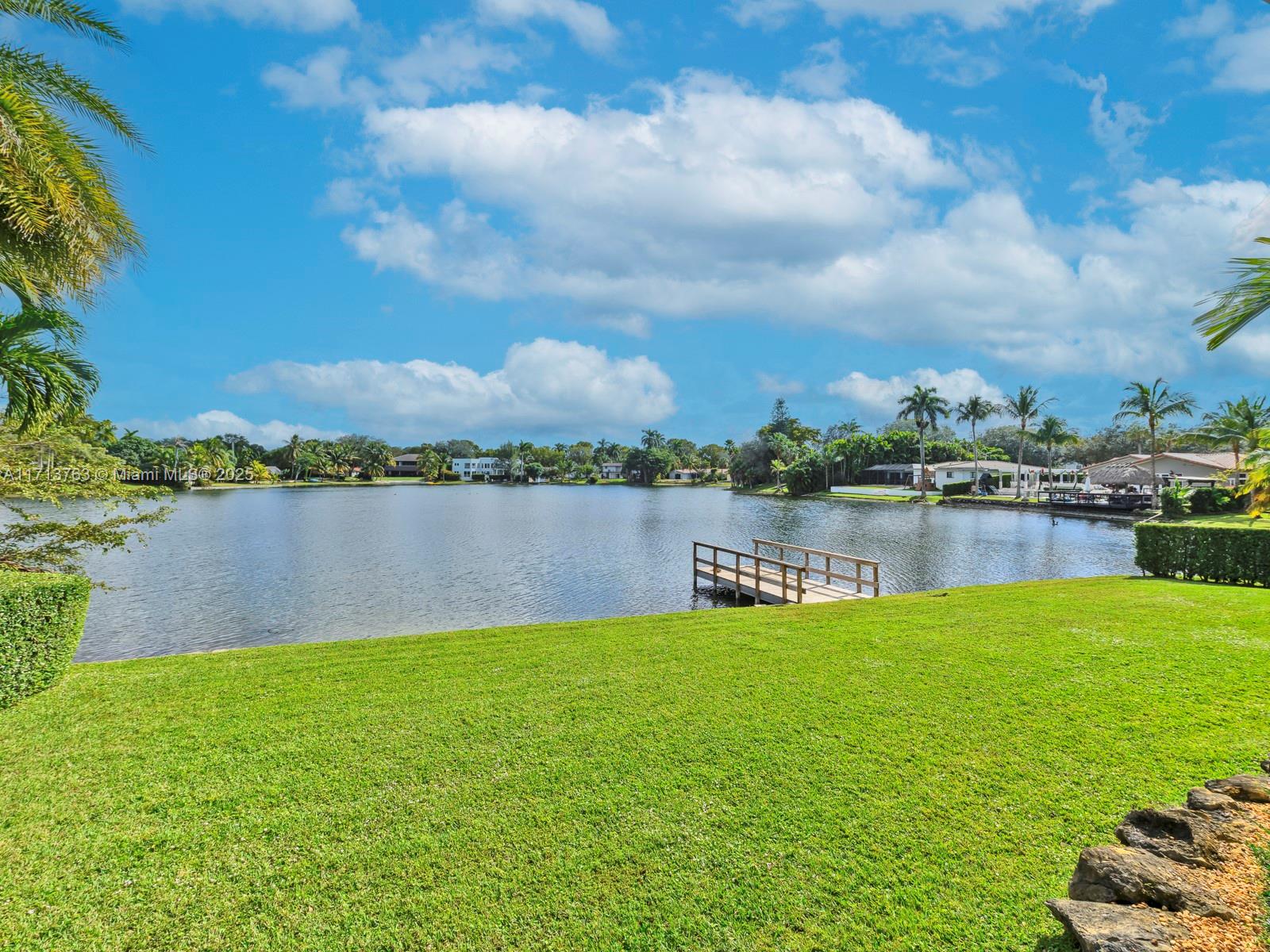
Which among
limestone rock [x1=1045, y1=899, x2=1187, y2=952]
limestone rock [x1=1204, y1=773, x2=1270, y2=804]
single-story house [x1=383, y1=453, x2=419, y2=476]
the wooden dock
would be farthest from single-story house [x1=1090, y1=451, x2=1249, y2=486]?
single-story house [x1=383, y1=453, x2=419, y2=476]

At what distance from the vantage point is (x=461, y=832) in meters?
4.06

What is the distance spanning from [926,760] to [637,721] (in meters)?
2.50

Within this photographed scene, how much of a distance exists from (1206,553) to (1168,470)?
54.8 m

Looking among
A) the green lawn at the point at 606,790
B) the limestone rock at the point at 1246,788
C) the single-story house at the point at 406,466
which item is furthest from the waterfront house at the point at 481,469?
the limestone rock at the point at 1246,788

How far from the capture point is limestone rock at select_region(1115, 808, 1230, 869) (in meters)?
3.03

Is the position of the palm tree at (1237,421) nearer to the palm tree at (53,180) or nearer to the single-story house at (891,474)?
the single-story house at (891,474)

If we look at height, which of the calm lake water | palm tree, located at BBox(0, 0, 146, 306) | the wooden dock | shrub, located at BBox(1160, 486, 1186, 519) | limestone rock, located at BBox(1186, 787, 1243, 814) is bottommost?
the calm lake water

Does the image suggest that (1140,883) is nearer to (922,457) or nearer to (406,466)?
(922,457)

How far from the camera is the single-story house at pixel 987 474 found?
230 feet

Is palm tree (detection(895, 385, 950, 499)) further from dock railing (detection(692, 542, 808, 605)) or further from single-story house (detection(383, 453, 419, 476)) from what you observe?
single-story house (detection(383, 453, 419, 476))

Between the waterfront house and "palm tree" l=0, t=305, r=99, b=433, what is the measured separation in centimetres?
13575

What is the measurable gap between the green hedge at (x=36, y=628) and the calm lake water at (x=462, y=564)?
22.3 ft

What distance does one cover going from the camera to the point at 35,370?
711 cm

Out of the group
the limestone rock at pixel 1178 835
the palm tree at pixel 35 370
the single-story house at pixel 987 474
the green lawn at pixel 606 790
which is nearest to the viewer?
the limestone rock at pixel 1178 835
